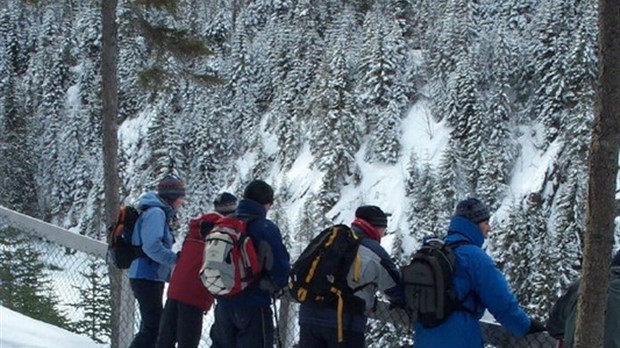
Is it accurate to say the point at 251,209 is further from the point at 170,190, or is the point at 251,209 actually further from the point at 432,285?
the point at 432,285

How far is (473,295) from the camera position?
4312mm

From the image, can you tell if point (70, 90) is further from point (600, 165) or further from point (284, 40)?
point (600, 165)

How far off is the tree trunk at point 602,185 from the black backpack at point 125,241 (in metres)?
3.67

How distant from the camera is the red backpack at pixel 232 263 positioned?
5.09 m

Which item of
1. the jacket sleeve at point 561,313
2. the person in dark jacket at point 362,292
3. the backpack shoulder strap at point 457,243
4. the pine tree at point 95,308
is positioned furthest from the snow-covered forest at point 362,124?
the jacket sleeve at point 561,313

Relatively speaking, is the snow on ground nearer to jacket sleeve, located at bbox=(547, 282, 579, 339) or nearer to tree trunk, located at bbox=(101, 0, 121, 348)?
tree trunk, located at bbox=(101, 0, 121, 348)

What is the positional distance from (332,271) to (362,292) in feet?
0.77

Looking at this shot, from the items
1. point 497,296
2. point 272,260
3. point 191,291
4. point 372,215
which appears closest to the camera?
point 497,296

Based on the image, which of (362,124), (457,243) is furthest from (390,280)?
(362,124)

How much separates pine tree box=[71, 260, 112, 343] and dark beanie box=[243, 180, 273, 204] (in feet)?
11.6

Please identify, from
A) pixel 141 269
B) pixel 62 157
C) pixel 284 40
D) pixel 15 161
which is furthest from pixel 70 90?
pixel 141 269

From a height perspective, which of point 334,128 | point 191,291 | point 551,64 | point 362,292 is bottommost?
point 191,291

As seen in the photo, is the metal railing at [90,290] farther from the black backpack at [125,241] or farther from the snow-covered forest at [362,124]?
the snow-covered forest at [362,124]

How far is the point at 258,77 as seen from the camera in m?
62.7
